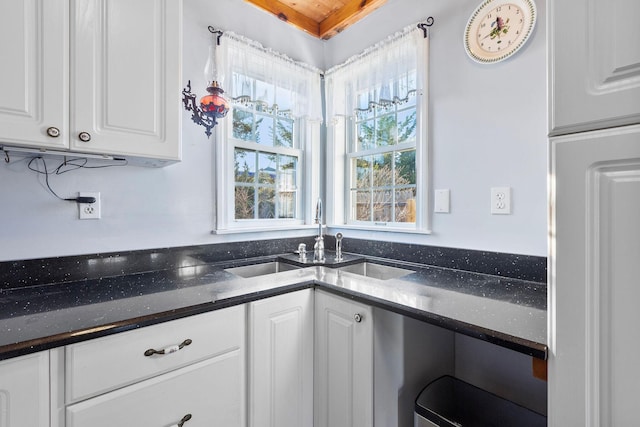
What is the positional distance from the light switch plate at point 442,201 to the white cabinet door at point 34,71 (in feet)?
5.50

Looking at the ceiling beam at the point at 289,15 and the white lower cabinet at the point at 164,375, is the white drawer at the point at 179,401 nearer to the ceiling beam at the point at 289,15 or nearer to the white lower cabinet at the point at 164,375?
the white lower cabinet at the point at 164,375

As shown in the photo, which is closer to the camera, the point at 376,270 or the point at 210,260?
the point at 210,260

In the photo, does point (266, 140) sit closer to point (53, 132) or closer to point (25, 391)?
point (53, 132)

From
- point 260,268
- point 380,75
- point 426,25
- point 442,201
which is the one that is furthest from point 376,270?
point 426,25

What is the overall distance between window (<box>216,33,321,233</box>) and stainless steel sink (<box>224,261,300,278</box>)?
240 millimetres

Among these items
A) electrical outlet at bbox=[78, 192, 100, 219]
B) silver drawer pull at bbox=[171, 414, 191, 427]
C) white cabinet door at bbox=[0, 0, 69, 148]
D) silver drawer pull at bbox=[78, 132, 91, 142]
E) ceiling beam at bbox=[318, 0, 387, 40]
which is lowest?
silver drawer pull at bbox=[171, 414, 191, 427]

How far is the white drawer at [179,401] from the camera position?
954 mm

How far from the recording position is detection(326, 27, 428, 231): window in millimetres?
1822

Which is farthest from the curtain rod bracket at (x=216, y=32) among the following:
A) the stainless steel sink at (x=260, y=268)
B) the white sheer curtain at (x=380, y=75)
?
the stainless steel sink at (x=260, y=268)

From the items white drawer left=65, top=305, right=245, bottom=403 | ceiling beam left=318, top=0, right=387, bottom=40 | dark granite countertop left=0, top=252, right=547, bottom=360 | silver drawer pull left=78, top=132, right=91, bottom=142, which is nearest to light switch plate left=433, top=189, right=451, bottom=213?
dark granite countertop left=0, top=252, right=547, bottom=360

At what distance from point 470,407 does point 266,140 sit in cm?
190

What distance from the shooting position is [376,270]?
1.94 meters

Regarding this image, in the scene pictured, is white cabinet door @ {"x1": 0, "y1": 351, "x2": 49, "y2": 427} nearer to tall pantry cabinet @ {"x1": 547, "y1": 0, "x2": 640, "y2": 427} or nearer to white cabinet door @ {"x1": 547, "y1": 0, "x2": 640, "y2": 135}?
tall pantry cabinet @ {"x1": 547, "y1": 0, "x2": 640, "y2": 427}

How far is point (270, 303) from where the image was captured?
1323 mm
